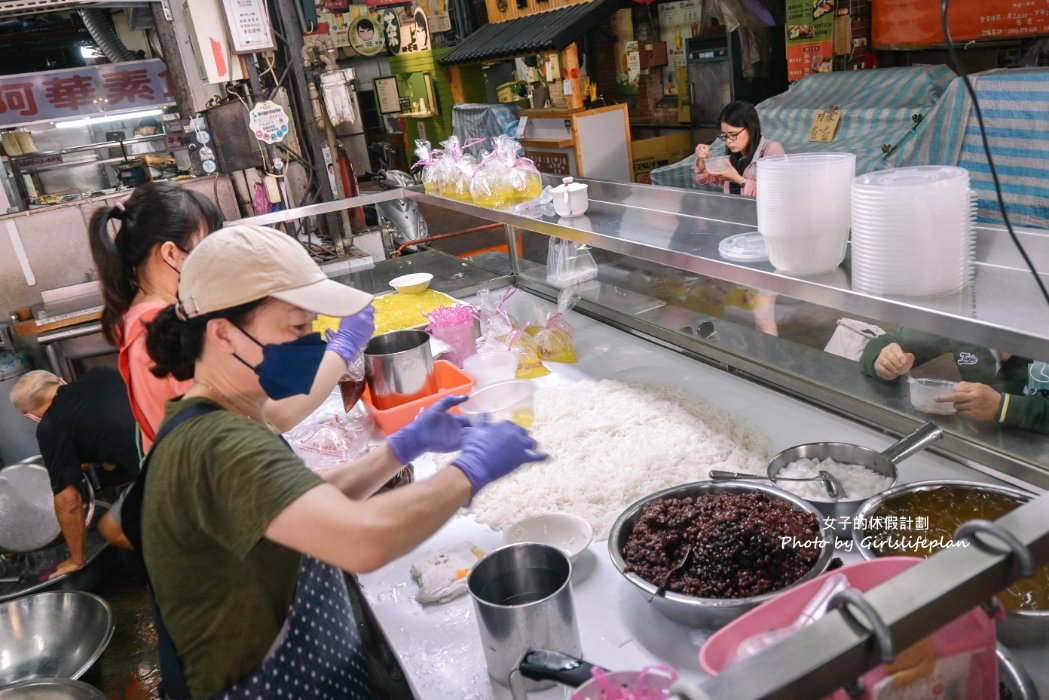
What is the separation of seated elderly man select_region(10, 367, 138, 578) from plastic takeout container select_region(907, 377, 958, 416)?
3.75m

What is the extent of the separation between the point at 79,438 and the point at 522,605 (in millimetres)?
3482

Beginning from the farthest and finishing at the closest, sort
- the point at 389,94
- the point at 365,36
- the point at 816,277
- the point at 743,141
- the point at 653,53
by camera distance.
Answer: the point at 389,94 → the point at 365,36 → the point at 653,53 → the point at 743,141 → the point at 816,277

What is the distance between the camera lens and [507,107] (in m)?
10.5

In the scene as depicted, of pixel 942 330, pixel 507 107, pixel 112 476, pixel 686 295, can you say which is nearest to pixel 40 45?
pixel 507 107

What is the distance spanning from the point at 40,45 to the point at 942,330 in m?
11.2

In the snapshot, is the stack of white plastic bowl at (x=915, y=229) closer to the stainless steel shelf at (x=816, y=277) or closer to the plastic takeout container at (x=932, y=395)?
the stainless steel shelf at (x=816, y=277)

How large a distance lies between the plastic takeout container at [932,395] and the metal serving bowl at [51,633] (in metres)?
3.59

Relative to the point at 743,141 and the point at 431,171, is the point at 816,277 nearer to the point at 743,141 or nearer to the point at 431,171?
the point at 431,171

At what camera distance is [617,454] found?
2.30 meters

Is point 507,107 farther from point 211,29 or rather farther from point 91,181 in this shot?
point 211,29

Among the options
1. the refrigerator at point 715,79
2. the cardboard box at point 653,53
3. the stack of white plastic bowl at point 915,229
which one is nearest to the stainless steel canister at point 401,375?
the stack of white plastic bowl at point 915,229

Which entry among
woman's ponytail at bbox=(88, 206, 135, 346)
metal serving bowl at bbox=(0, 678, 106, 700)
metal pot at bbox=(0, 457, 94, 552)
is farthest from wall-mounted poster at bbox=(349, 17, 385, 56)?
metal serving bowl at bbox=(0, 678, 106, 700)

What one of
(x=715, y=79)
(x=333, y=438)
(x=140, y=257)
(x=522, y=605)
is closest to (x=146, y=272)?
(x=140, y=257)

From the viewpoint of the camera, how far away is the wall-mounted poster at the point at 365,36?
41.8ft
